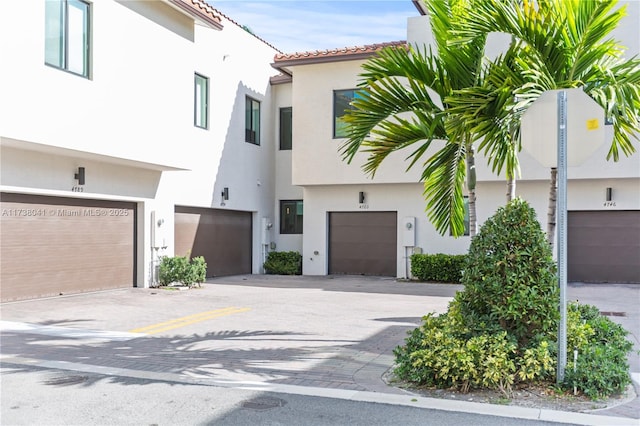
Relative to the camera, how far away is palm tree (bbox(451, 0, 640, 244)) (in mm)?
6605

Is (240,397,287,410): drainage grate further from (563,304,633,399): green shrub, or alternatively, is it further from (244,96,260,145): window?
(244,96,260,145): window

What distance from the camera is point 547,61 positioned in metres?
7.15

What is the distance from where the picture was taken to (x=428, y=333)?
6.56 metres

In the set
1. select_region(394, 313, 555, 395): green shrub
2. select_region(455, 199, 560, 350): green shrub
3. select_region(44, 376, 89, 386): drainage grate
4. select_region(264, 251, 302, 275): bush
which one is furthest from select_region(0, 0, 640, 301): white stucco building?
select_region(394, 313, 555, 395): green shrub

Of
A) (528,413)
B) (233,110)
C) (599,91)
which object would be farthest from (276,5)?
(528,413)

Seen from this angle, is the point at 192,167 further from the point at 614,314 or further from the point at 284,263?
the point at 614,314

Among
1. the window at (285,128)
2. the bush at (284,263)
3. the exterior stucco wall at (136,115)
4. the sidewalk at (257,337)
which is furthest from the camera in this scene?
the window at (285,128)

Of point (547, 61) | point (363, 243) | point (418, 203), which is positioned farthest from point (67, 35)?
point (418, 203)

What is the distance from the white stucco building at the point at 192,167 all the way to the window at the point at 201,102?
0.15 feet

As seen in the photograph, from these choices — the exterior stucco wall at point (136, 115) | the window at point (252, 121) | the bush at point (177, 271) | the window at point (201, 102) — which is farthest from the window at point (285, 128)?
the bush at point (177, 271)

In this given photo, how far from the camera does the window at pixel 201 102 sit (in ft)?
58.1

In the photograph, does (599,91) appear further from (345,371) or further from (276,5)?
(276,5)

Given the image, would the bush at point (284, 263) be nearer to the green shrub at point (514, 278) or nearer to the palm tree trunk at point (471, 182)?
the palm tree trunk at point (471, 182)

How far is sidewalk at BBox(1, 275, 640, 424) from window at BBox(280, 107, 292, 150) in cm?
769
